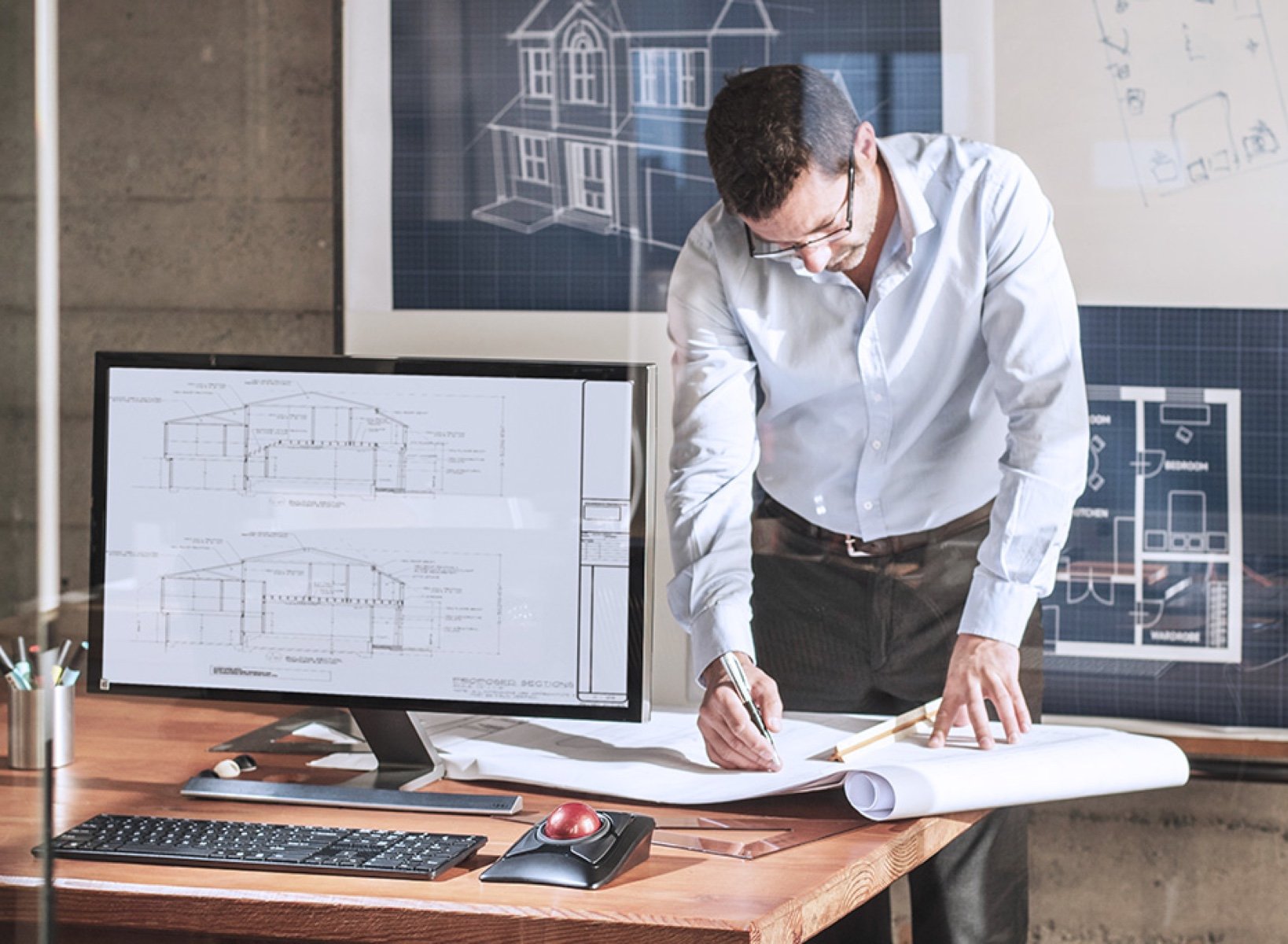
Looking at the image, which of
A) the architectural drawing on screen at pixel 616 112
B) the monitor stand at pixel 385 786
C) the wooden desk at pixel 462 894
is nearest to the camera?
the wooden desk at pixel 462 894

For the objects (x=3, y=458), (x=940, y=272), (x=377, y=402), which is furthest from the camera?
(x=940, y=272)

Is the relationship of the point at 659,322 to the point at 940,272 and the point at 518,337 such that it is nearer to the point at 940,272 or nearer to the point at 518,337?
the point at 518,337

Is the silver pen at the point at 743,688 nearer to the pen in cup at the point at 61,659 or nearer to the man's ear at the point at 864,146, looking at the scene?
the man's ear at the point at 864,146

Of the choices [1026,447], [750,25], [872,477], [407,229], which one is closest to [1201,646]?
[1026,447]

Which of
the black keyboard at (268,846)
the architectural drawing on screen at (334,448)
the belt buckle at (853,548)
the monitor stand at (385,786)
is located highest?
the architectural drawing on screen at (334,448)

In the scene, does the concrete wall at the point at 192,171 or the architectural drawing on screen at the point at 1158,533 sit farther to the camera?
the concrete wall at the point at 192,171

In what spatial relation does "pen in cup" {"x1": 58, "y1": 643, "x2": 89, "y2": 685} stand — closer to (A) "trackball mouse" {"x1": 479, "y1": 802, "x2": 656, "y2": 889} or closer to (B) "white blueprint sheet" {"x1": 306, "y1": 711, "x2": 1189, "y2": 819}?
(B) "white blueprint sheet" {"x1": 306, "y1": 711, "x2": 1189, "y2": 819}

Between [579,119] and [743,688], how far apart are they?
0.63 m

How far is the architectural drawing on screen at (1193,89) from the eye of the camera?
1.23 m

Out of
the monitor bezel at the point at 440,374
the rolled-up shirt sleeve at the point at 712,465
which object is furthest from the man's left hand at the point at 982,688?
the monitor bezel at the point at 440,374

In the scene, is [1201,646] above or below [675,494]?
below

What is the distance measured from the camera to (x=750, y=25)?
4.48ft

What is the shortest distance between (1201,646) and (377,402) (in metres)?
0.84

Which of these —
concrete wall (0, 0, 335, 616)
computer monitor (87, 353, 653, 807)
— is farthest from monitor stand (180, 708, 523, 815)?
concrete wall (0, 0, 335, 616)
